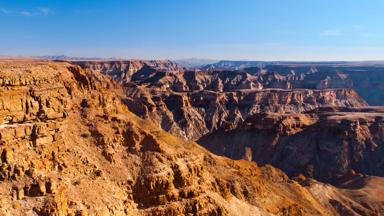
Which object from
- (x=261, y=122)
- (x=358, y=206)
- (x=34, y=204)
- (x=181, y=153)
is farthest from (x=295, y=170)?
(x=34, y=204)

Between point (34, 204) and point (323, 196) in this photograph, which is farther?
point (323, 196)

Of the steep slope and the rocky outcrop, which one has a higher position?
the steep slope

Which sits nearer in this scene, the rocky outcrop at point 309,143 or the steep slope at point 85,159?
the steep slope at point 85,159

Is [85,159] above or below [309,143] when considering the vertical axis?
above

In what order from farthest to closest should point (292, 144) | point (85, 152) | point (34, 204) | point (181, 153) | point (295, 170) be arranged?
point (292, 144)
point (295, 170)
point (181, 153)
point (85, 152)
point (34, 204)

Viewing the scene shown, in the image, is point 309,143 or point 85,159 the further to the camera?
point 309,143

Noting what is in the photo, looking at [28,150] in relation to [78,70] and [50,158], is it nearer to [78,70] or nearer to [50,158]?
[50,158]

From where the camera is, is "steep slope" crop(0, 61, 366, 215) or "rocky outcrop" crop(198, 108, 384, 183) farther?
"rocky outcrop" crop(198, 108, 384, 183)

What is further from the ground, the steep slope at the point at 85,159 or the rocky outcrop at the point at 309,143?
the steep slope at the point at 85,159
